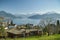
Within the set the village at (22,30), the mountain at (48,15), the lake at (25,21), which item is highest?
the mountain at (48,15)

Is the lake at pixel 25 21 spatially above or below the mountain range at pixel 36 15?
below

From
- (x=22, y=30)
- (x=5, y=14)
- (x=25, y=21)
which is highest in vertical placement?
(x=5, y=14)

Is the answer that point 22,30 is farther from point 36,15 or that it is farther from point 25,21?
point 36,15

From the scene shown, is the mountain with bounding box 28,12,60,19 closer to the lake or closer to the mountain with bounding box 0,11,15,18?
the lake

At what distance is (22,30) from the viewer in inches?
82.7

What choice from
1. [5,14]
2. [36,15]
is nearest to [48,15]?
[36,15]

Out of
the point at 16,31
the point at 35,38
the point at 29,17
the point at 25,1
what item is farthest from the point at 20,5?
the point at 35,38

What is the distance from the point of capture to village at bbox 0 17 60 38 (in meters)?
2.04

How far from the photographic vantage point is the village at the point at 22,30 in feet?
6.71

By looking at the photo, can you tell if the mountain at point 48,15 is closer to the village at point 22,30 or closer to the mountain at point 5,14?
the village at point 22,30

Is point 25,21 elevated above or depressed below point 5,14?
below

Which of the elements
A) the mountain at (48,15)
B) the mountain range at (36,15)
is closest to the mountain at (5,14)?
the mountain range at (36,15)

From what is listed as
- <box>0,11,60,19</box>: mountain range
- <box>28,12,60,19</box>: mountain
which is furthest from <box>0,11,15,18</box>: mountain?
<box>28,12,60,19</box>: mountain

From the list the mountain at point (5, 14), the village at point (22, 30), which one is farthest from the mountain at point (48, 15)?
the mountain at point (5, 14)
